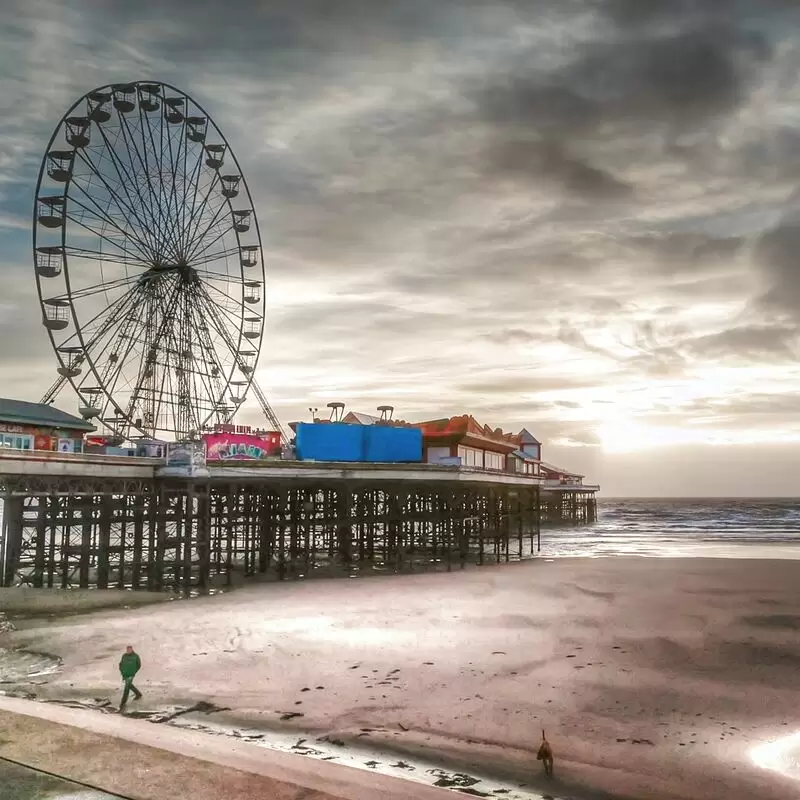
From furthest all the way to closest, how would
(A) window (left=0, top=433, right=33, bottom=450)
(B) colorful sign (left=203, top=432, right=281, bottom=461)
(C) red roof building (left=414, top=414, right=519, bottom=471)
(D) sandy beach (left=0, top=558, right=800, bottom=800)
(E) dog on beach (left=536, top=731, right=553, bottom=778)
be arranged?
(C) red roof building (left=414, top=414, right=519, bottom=471)
(B) colorful sign (left=203, top=432, right=281, bottom=461)
(A) window (left=0, top=433, right=33, bottom=450)
(D) sandy beach (left=0, top=558, right=800, bottom=800)
(E) dog on beach (left=536, top=731, right=553, bottom=778)

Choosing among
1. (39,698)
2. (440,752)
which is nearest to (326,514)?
(39,698)

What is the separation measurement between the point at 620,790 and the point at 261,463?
73.8ft

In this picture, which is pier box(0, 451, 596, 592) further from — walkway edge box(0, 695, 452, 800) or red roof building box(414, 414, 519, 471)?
walkway edge box(0, 695, 452, 800)

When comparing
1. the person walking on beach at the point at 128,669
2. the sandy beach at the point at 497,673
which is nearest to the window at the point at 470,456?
the sandy beach at the point at 497,673

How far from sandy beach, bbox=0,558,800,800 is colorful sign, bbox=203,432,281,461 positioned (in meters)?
6.69

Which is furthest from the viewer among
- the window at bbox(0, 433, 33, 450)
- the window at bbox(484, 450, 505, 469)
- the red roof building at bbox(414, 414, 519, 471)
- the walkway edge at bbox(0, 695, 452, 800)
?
the window at bbox(484, 450, 505, 469)

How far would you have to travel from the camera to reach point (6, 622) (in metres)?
20.9

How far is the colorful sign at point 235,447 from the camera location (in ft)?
101

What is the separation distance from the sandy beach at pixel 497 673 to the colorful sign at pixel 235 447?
6.69 m

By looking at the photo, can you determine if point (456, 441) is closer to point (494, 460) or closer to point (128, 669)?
point (494, 460)

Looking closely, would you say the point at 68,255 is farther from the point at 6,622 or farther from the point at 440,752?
the point at 440,752

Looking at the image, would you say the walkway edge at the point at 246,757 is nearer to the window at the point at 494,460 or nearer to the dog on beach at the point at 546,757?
the dog on beach at the point at 546,757

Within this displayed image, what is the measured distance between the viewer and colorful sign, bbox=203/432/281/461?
30.9 meters

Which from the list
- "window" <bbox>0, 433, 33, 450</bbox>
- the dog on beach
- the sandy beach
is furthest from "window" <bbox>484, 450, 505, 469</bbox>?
the dog on beach
